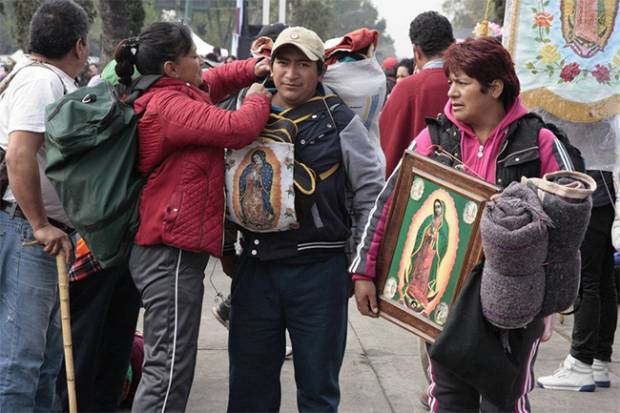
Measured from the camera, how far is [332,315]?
3.87 m

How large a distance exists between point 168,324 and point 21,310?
0.81 metres

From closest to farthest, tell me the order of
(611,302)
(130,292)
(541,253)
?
1. (541,253)
2. (130,292)
3. (611,302)

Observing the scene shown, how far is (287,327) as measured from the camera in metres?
3.95

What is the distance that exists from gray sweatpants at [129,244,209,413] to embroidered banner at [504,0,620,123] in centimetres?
212

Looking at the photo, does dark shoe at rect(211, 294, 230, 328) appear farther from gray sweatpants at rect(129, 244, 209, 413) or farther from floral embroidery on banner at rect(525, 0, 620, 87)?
floral embroidery on banner at rect(525, 0, 620, 87)

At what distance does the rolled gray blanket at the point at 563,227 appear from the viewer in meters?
3.09

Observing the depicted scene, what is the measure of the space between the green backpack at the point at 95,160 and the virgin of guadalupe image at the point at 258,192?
42 centimetres

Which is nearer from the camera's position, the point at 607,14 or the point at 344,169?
the point at 344,169

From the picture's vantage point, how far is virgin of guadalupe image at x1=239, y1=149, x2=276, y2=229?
3.71 m

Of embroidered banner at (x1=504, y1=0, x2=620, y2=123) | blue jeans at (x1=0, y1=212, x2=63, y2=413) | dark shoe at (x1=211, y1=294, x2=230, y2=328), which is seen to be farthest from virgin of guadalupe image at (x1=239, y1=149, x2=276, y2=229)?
dark shoe at (x1=211, y1=294, x2=230, y2=328)

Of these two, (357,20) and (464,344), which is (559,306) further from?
(357,20)

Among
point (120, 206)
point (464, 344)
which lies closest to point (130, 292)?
point (120, 206)

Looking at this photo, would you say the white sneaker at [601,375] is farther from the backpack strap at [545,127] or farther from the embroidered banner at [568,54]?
the backpack strap at [545,127]

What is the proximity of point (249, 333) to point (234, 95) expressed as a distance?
41.8 inches
